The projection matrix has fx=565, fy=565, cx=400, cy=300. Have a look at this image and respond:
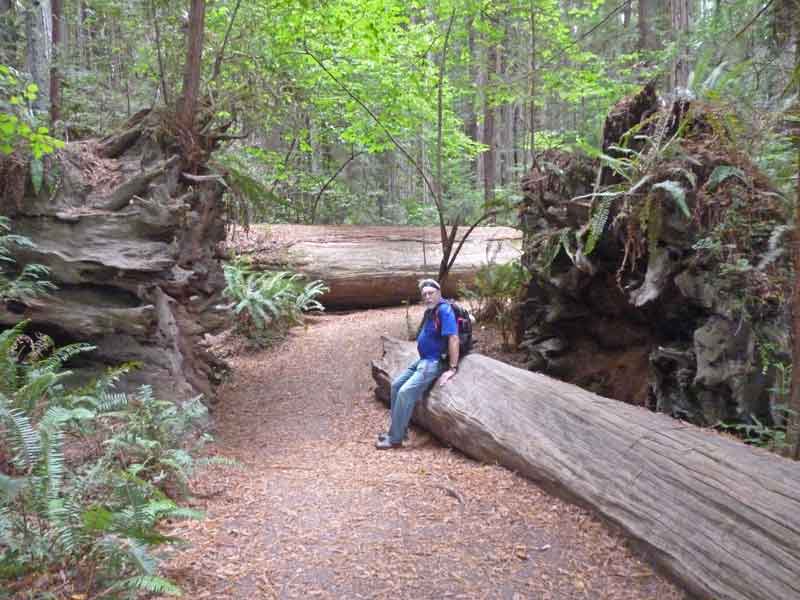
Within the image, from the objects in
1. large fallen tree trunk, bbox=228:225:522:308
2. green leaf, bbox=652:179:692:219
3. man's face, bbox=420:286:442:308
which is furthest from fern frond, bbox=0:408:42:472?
large fallen tree trunk, bbox=228:225:522:308

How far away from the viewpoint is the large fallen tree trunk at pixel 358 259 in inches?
500

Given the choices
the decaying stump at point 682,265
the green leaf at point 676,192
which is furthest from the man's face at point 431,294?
the green leaf at point 676,192

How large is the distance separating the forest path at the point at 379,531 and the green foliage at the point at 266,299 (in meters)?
3.75

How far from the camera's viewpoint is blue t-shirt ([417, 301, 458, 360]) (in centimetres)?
653

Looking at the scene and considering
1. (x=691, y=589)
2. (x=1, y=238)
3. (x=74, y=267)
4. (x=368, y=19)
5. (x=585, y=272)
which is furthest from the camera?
(x=368, y=19)

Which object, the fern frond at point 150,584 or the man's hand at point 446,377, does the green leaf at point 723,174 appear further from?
the fern frond at point 150,584

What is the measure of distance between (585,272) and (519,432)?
2.60 meters

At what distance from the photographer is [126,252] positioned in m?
6.35

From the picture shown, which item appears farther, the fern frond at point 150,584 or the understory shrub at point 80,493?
the understory shrub at point 80,493

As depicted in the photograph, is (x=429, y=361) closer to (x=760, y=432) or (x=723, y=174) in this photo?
(x=760, y=432)

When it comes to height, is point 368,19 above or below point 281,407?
above

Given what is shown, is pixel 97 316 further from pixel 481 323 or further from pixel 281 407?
pixel 481 323

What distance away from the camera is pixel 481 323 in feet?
34.2

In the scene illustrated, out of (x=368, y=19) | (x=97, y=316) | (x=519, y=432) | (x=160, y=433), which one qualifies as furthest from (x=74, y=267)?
(x=368, y=19)
